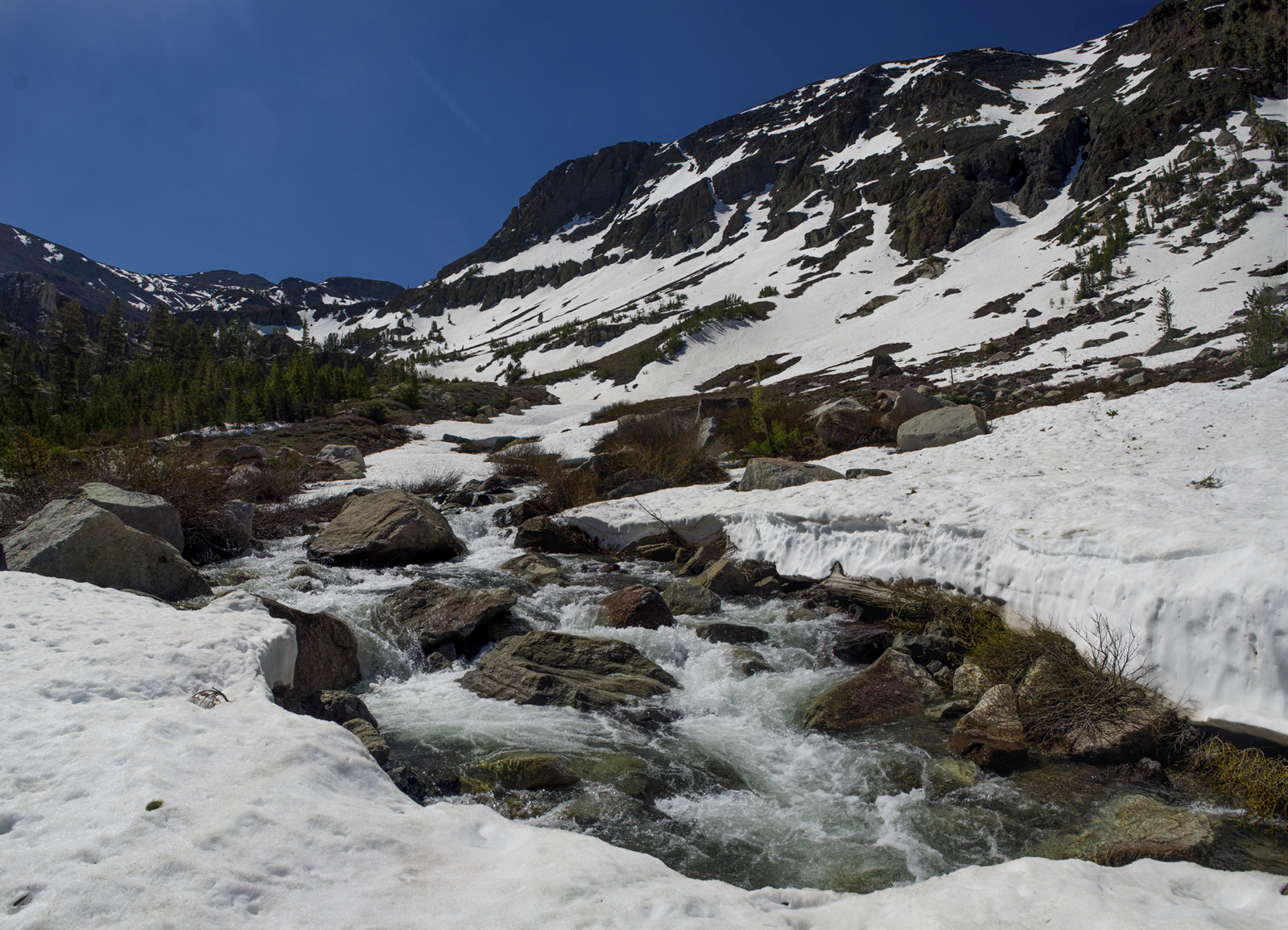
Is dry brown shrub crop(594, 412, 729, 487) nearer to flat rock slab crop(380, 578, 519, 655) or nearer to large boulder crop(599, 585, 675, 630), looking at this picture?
large boulder crop(599, 585, 675, 630)

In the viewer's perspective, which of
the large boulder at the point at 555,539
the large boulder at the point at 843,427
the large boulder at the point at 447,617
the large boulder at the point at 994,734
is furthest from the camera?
the large boulder at the point at 843,427

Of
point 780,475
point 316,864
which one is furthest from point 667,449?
point 316,864

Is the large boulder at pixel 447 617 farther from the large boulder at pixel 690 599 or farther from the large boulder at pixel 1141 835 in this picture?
the large boulder at pixel 1141 835

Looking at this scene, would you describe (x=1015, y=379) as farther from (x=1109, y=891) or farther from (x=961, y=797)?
(x=1109, y=891)

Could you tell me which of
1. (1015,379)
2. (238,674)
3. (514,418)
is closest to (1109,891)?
(238,674)

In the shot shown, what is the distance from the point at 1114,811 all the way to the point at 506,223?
678ft

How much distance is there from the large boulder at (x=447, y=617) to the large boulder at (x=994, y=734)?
512cm

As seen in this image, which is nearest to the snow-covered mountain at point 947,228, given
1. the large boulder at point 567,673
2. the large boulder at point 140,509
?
the large boulder at point 567,673

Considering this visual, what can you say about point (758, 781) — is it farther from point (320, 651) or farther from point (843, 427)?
point (843, 427)

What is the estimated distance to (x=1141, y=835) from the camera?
373 cm

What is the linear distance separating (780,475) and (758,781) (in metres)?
8.14

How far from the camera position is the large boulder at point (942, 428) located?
13.5 meters

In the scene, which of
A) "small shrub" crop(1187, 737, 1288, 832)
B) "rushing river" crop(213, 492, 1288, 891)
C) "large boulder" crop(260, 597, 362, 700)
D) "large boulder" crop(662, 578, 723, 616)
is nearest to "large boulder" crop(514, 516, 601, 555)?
"large boulder" crop(662, 578, 723, 616)

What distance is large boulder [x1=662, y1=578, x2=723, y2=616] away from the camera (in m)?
8.83
